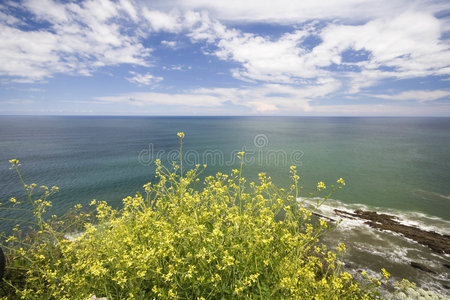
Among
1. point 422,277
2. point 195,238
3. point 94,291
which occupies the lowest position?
point 422,277

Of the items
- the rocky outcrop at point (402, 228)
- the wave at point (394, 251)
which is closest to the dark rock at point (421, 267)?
the wave at point (394, 251)

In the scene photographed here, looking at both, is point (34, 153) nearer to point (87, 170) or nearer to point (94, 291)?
point (87, 170)

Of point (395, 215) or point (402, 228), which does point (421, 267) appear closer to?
point (402, 228)

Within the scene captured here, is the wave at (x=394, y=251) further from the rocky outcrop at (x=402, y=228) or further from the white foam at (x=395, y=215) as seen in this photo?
the rocky outcrop at (x=402, y=228)

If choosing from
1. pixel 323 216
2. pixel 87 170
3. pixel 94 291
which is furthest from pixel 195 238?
pixel 87 170

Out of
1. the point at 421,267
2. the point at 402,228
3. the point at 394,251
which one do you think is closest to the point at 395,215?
the point at 402,228

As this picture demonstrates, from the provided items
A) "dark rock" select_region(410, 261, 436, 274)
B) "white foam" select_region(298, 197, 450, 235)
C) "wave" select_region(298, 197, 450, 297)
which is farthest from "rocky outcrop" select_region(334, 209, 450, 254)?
"dark rock" select_region(410, 261, 436, 274)

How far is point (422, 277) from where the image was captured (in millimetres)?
16266

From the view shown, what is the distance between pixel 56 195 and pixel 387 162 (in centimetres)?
7610

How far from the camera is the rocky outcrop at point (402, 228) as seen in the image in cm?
2042

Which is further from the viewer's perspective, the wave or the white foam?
the white foam

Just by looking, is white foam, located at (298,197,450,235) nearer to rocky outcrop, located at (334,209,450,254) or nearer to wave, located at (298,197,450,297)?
wave, located at (298,197,450,297)

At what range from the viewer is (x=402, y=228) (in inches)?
917

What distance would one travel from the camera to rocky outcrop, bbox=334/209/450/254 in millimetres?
20422
